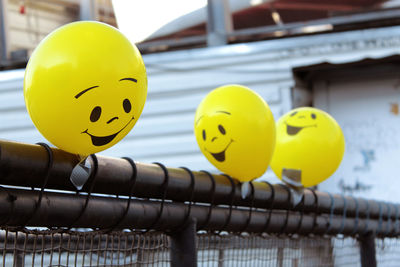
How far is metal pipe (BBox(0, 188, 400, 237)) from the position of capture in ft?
5.66

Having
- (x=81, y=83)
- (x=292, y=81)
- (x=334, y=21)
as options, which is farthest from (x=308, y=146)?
(x=334, y=21)

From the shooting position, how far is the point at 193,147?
7031mm

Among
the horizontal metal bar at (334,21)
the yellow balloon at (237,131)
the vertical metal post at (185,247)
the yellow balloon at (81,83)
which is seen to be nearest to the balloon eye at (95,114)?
the yellow balloon at (81,83)

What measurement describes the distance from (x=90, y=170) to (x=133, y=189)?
255 millimetres

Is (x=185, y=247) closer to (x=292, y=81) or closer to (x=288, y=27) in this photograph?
(x=292, y=81)

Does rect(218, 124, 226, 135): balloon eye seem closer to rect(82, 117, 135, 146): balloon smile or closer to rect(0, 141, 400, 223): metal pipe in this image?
rect(0, 141, 400, 223): metal pipe

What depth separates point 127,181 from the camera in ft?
6.87

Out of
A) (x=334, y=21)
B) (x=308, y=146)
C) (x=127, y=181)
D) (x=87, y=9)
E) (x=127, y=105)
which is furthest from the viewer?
(x=87, y=9)

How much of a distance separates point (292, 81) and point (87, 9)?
2477mm

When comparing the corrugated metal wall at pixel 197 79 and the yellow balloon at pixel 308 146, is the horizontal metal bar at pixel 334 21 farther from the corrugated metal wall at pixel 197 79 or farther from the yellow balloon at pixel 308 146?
the yellow balloon at pixel 308 146

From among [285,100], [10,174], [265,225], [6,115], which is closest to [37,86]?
[10,174]

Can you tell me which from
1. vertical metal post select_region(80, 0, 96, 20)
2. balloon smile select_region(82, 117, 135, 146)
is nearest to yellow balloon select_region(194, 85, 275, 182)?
balloon smile select_region(82, 117, 135, 146)

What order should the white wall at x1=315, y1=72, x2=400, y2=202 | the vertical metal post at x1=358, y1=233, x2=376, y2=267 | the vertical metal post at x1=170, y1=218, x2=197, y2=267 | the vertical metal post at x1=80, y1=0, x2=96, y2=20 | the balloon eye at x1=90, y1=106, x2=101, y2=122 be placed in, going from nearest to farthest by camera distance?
the balloon eye at x1=90, y1=106, x2=101, y2=122
the vertical metal post at x1=170, y1=218, x2=197, y2=267
the vertical metal post at x1=358, y1=233, x2=376, y2=267
the white wall at x1=315, y1=72, x2=400, y2=202
the vertical metal post at x1=80, y1=0, x2=96, y2=20

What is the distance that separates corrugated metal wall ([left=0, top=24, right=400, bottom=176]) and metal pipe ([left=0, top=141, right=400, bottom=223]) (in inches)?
132
